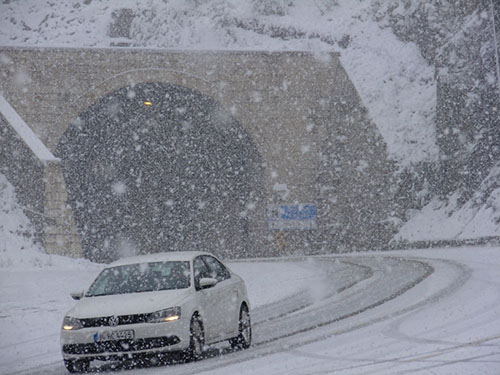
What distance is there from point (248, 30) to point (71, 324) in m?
72.9

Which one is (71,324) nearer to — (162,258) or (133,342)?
(133,342)

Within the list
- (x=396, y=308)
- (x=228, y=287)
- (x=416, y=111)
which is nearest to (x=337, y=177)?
(x=416, y=111)

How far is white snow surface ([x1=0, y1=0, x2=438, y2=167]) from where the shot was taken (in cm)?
7012

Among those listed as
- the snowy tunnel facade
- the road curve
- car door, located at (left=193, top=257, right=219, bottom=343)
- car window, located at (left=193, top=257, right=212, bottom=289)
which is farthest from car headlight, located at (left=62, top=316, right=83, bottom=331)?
the snowy tunnel facade

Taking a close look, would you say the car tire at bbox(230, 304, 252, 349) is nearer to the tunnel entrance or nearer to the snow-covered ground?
the snow-covered ground

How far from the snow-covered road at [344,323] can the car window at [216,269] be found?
37.8 inches

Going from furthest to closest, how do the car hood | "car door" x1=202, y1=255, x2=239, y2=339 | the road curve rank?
"car door" x1=202, y1=255, x2=239, y2=339 → the road curve → the car hood

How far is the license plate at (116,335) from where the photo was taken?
9.74 m

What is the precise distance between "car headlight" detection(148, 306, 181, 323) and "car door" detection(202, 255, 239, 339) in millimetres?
1072

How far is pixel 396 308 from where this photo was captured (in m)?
14.7

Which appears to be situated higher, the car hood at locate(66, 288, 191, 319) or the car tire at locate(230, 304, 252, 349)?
the car hood at locate(66, 288, 191, 319)

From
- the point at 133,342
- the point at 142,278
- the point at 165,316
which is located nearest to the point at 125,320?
the point at 133,342

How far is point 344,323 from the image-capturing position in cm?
1330

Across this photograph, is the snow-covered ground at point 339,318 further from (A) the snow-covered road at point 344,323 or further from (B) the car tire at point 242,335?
(B) the car tire at point 242,335
